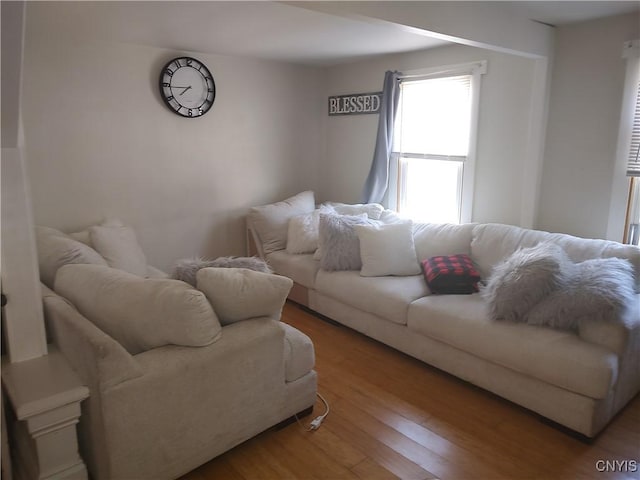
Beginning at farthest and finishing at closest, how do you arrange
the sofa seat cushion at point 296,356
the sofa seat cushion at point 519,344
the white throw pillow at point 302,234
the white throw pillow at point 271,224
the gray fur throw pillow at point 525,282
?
the white throw pillow at point 271,224 → the white throw pillow at point 302,234 → the gray fur throw pillow at point 525,282 → the sofa seat cushion at point 296,356 → the sofa seat cushion at point 519,344

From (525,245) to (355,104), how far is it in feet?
7.96

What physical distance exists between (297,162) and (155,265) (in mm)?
1929

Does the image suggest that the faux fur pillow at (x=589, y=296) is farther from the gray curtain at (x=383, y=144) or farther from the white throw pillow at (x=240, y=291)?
the gray curtain at (x=383, y=144)

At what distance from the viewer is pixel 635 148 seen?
298cm

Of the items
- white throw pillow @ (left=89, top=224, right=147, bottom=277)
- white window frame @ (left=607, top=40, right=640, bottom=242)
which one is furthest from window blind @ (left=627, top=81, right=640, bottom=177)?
white throw pillow @ (left=89, top=224, right=147, bottom=277)

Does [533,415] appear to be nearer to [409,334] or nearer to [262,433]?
[409,334]

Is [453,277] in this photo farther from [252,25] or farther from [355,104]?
[355,104]

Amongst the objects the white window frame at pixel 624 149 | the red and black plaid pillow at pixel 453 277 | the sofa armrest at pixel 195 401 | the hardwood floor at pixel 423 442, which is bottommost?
the hardwood floor at pixel 423 442

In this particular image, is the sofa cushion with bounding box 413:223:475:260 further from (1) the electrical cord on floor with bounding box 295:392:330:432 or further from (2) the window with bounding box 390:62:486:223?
(1) the electrical cord on floor with bounding box 295:392:330:432

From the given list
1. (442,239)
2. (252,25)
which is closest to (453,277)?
(442,239)

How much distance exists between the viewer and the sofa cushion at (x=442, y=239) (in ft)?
11.4

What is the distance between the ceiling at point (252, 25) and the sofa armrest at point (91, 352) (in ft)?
6.16

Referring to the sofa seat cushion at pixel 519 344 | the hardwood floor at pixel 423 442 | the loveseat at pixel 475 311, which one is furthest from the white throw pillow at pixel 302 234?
the hardwood floor at pixel 423 442

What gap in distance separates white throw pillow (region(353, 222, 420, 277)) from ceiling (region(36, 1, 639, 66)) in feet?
4.72
